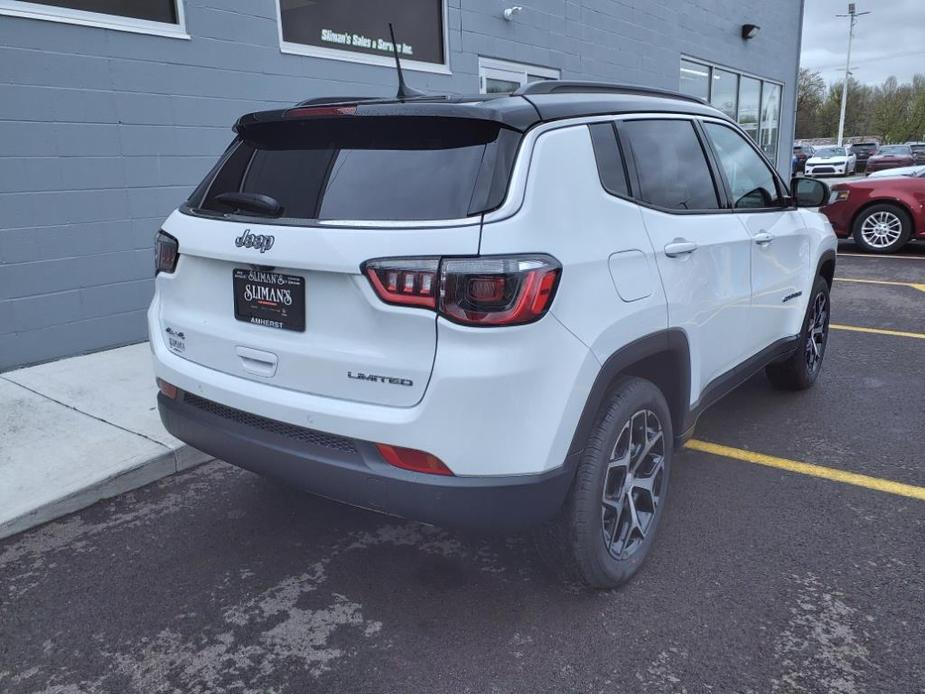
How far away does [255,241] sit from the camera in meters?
2.56

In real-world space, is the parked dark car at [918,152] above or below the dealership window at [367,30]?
below

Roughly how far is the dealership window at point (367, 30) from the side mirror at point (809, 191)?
460 centimetres

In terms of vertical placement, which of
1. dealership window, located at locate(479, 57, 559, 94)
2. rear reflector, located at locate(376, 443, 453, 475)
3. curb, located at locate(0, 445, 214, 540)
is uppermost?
dealership window, located at locate(479, 57, 559, 94)

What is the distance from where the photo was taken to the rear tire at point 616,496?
101 inches

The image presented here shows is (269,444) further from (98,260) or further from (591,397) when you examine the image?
(98,260)

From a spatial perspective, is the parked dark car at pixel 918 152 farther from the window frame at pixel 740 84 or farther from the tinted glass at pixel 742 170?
the tinted glass at pixel 742 170

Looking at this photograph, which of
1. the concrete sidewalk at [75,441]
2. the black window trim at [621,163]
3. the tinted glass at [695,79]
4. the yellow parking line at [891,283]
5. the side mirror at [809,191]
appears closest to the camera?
the black window trim at [621,163]

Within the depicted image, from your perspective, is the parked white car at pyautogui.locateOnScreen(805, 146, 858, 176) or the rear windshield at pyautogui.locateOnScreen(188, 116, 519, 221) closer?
the rear windshield at pyautogui.locateOnScreen(188, 116, 519, 221)

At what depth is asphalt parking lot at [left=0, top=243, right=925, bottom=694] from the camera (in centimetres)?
245

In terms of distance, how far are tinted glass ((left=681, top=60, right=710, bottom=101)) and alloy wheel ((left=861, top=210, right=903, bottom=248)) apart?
4111 millimetres

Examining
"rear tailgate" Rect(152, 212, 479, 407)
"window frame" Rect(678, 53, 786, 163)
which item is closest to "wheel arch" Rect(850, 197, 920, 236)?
"window frame" Rect(678, 53, 786, 163)

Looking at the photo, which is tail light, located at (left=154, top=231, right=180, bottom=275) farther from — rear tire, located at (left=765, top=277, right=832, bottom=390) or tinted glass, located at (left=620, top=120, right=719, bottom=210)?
rear tire, located at (left=765, top=277, right=832, bottom=390)

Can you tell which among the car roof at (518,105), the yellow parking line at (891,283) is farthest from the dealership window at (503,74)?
the car roof at (518,105)

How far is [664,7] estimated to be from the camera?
12922 mm
